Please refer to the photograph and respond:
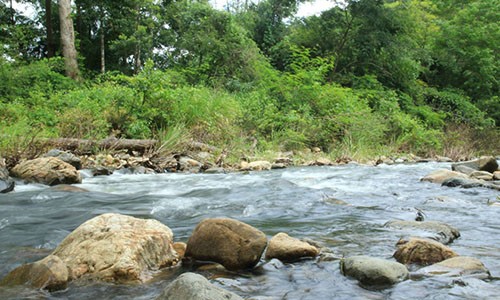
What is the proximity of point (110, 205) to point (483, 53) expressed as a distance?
69.8 feet

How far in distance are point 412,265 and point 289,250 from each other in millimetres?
742

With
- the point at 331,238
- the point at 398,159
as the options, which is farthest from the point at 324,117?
the point at 331,238

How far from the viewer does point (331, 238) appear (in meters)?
3.35

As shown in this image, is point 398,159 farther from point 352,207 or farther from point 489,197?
point 352,207

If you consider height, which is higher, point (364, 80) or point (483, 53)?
point (483, 53)

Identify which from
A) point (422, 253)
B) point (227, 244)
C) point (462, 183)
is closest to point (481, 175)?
point (462, 183)

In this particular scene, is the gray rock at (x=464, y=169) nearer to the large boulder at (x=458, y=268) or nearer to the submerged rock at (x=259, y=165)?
the submerged rock at (x=259, y=165)

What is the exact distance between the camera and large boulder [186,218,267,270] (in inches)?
104

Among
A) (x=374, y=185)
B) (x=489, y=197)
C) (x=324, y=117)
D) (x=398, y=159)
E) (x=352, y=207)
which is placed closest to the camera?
(x=352, y=207)

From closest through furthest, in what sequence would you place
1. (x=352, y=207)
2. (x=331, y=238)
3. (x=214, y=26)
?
1. (x=331, y=238)
2. (x=352, y=207)
3. (x=214, y=26)

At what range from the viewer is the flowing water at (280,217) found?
232cm

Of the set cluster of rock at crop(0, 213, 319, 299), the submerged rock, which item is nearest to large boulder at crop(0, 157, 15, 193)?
cluster of rock at crop(0, 213, 319, 299)

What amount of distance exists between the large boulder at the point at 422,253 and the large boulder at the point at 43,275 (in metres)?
1.97

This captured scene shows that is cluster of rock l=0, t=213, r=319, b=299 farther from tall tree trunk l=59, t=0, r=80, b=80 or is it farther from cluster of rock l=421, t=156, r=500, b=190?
tall tree trunk l=59, t=0, r=80, b=80
